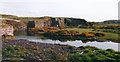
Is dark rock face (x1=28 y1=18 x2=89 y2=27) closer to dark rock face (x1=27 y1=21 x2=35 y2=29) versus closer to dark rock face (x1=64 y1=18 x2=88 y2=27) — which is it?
dark rock face (x1=64 y1=18 x2=88 y2=27)

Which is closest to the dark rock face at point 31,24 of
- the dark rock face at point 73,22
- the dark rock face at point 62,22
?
the dark rock face at point 62,22

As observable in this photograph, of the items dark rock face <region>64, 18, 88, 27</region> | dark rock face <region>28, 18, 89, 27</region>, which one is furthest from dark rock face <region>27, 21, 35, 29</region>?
dark rock face <region>64, 18, 88, 27</region>

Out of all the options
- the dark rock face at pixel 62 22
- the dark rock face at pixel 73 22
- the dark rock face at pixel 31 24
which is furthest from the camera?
the dark rock face at pixel 73 22

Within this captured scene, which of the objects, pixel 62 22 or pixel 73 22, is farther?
pixel 73 22

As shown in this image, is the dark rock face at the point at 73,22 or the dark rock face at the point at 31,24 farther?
the dark rock face at the point at 73,22

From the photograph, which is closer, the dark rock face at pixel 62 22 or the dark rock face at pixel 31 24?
the dark rock face at pixel 31 24

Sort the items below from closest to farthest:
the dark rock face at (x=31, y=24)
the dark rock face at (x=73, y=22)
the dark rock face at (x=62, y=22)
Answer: the dark rock face at (x=31, y=24)
the dark rock face at (x=62, y=22)
the dark rock face at (x=73, y=22)

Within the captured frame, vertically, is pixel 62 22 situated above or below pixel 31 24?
above

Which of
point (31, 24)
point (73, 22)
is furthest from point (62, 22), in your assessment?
point (31, 24)

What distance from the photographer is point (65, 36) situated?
22.1 metres

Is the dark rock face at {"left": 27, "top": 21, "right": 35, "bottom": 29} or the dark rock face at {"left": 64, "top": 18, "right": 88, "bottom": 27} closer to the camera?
the dark rock face at {"left": 27, "top": 21, "right": 35, "bottom": 29}

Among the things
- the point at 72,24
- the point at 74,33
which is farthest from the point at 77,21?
the point at 74,33

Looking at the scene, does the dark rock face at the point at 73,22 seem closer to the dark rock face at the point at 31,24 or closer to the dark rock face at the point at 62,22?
the dark rock face at the point at 62,22

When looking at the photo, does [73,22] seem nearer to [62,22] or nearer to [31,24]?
[62,22]
